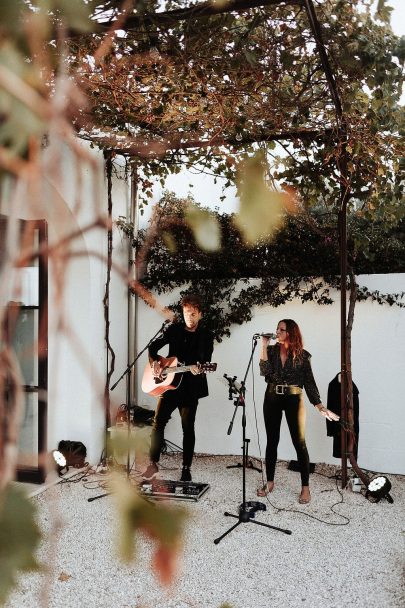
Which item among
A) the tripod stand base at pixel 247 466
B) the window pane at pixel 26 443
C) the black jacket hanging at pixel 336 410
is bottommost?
the tripod stand base at pixel 247 466

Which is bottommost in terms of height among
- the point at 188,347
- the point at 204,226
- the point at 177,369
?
the point at 177,369

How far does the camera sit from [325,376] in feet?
19.0

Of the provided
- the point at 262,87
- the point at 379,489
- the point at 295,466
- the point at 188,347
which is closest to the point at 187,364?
the point at 188,347

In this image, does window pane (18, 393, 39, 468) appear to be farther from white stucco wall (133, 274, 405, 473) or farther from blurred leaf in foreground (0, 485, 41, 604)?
white stucco wall (133, 274, 405, 473)

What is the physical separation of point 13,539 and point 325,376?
224 inches

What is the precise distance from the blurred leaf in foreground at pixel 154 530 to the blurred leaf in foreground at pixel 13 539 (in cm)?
5

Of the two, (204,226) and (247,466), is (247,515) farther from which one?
(204,226)

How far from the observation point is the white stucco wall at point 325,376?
5.56 metres

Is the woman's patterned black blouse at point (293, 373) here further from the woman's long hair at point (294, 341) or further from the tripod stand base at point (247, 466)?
the tripod stand base at point (247, 466)

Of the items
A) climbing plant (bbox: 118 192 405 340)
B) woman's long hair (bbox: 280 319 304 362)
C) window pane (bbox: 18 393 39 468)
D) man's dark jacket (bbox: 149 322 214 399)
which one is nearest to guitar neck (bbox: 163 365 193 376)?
man's dark jacket (bbox: 149 322 214 399)

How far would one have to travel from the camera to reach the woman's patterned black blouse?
4.79 metres

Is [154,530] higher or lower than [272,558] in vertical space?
higher

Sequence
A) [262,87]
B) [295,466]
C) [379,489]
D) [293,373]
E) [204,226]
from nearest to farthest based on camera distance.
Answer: [204,226] → [262,87] → [379,489] → [293,373] → [295,466]

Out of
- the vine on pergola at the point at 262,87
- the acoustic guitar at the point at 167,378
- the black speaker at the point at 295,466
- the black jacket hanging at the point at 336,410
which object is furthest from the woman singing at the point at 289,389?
the vine on pergola at the point at 262,87
